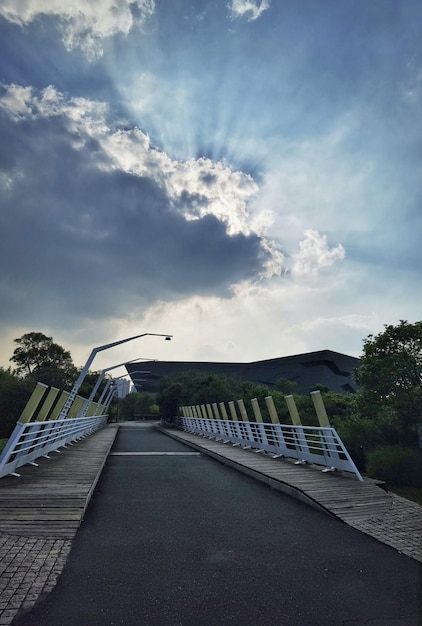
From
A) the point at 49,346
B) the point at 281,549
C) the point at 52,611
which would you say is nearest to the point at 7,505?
the point at 52,611

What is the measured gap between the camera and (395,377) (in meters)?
16.2

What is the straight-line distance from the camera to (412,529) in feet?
18.7

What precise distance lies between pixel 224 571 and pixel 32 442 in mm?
10806

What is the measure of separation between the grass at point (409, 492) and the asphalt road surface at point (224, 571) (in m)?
3.81

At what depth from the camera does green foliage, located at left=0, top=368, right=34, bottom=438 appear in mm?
51250

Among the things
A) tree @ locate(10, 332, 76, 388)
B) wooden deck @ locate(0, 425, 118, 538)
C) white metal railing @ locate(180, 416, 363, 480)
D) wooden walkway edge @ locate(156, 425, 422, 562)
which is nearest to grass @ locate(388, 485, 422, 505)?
wooden walkway edge @ locate(156, 425, 422, 562)

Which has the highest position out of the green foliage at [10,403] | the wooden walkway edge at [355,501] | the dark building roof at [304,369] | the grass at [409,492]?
the dark building roof at [304,369]

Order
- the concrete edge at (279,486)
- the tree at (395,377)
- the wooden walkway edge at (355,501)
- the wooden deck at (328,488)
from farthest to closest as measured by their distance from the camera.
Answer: the tree at (395,377)
the concrete edge at (279,486)
the wooden deck at (328,488)
the wooden walkway edge at (355,501)

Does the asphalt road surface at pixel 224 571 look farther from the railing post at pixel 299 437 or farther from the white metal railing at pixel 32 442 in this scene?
the railing post at pixel 299 437

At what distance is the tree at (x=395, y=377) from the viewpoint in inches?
588

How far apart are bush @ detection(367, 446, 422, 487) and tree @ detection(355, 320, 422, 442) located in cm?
383

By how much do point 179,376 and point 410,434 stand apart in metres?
40.9

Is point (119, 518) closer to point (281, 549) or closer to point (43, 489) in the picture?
point (43, 489)

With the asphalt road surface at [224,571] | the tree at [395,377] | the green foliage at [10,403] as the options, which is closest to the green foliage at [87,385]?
the green foliage at [10,403]
